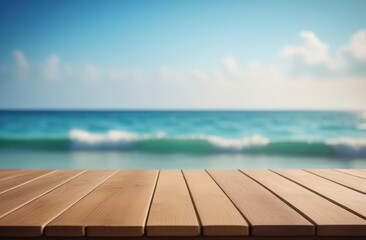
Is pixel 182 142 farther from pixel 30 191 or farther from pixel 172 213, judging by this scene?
pixel 172 213

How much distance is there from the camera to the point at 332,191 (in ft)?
→ 3.98

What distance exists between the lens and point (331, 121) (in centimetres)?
1337

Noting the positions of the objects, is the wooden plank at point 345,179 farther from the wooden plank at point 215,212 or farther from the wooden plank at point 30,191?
the wooden plank at point 30,191

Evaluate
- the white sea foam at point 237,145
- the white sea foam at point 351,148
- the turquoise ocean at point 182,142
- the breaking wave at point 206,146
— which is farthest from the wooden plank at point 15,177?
the white sea foam at point 351,148

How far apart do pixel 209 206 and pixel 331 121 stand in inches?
548

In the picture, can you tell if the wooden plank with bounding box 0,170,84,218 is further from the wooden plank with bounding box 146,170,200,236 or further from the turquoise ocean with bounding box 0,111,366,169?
the turquoise ocean with bounding box 0,111,366,169

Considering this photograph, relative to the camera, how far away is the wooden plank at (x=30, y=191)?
99cm

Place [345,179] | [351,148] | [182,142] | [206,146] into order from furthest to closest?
[182,142], [206,146], [351,148], [345,179]

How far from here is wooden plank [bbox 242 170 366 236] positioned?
2.68 feet

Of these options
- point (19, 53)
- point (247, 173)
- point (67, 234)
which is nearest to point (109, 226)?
point (67, 234)

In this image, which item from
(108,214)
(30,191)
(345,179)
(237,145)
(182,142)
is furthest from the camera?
(182,142)

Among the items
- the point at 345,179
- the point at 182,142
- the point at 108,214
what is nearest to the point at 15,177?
the point at 108,214

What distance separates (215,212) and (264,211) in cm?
15

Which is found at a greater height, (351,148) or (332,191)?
(332,191)
